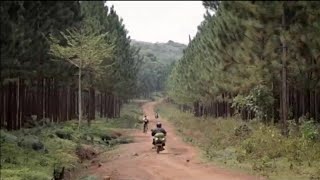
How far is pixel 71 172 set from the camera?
17.6 meters

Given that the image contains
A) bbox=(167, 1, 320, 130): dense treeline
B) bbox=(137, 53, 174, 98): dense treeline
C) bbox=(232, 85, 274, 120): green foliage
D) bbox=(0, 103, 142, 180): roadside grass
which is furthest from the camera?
bbox=(137, 53, 174, 98): dense treeline

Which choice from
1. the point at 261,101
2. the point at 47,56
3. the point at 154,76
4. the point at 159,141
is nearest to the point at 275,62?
the point at 261,101

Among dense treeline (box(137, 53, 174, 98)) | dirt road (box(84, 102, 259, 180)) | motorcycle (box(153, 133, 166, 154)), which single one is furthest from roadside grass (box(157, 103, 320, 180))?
dense treeline (box(137, 53, 174, 98))

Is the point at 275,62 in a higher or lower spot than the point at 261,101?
higher

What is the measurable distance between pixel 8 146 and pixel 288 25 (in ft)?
38.2

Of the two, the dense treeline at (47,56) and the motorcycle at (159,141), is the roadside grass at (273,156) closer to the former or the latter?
the motorcycle at (159,141)

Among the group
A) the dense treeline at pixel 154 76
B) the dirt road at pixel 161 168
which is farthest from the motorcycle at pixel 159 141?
the dense treeline at pixel 154 76

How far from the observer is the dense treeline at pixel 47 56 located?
18.8 metres

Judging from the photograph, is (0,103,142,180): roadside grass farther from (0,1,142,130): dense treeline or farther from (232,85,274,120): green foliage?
(232,85,274,120): green foliage

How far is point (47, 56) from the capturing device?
2973cm

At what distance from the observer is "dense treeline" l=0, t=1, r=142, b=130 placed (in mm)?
18750

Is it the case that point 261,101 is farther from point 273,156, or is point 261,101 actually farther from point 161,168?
point 161,168

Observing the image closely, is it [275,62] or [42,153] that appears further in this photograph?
[275,62]

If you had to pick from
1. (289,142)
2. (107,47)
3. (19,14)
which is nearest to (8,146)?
(19,14)
